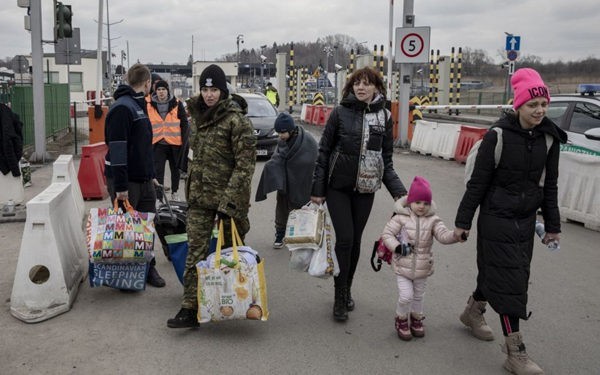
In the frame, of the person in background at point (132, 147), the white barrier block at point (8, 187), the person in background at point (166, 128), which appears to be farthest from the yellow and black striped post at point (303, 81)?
the person in background at point (132, 147)

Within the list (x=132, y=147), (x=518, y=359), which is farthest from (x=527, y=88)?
(x=132, y=147)

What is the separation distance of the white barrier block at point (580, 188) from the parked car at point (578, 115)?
39 centimetres

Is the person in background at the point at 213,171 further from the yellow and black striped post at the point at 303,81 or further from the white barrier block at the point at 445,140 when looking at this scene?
the yellow and black striped post at the point at 303,81

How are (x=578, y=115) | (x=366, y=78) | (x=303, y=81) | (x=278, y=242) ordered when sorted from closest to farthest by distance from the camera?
(x=366, y=78)
(x=278, y=242)
(x=578, y=115)
(x=303, y=81)

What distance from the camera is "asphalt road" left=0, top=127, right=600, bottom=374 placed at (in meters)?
4.28

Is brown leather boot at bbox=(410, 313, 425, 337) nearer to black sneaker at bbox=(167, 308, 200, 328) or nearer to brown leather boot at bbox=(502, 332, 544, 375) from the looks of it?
brown leather boot at bbox=(502, 332, 544, 375)

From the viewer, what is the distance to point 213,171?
4742 mm

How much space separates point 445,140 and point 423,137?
114 cm

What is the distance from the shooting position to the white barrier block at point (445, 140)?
1576cm

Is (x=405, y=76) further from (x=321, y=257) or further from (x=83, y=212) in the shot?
(x=321, y=257)

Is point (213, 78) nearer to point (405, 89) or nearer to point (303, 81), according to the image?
point (405, 89)

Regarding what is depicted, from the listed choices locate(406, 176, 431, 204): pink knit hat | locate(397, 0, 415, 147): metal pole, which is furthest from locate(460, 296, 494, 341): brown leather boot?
locate(397, 0, 415, 147): metal pole

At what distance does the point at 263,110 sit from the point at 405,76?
13.3 ft

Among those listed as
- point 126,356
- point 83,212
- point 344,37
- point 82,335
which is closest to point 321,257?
point 126,356
